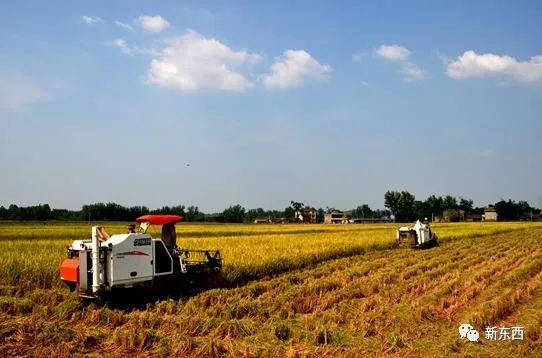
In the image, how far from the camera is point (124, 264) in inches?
446

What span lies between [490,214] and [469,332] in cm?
14575

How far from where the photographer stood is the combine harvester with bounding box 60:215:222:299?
11.1 meters

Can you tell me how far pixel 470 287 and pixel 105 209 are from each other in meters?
105

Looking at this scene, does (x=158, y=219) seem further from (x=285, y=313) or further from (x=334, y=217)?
(x=334, y=217)

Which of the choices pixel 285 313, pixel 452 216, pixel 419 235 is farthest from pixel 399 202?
pixel 285 313

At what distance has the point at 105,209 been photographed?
356 feet

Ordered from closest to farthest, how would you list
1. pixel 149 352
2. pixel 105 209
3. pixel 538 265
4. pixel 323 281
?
1. pixel 149 352
2. pixel 323 281
3. pixel 538 265
4. pixel 105 209

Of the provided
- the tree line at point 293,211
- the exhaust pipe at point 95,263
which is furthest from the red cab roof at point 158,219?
the tree line at point 293,211

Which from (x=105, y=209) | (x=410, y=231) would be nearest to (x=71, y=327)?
(x=410, y=231)

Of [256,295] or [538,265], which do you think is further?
[538,265]

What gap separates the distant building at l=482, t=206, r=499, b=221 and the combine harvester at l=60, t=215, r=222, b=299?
458 feet

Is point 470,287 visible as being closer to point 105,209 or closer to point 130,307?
point 130,307

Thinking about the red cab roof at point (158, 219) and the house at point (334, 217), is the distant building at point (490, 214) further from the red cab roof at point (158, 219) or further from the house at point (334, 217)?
the red cab roof at point (158, 219)

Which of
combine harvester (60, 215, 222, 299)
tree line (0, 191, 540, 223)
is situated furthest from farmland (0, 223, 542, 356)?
tree line (0, 191, 540, 223)
